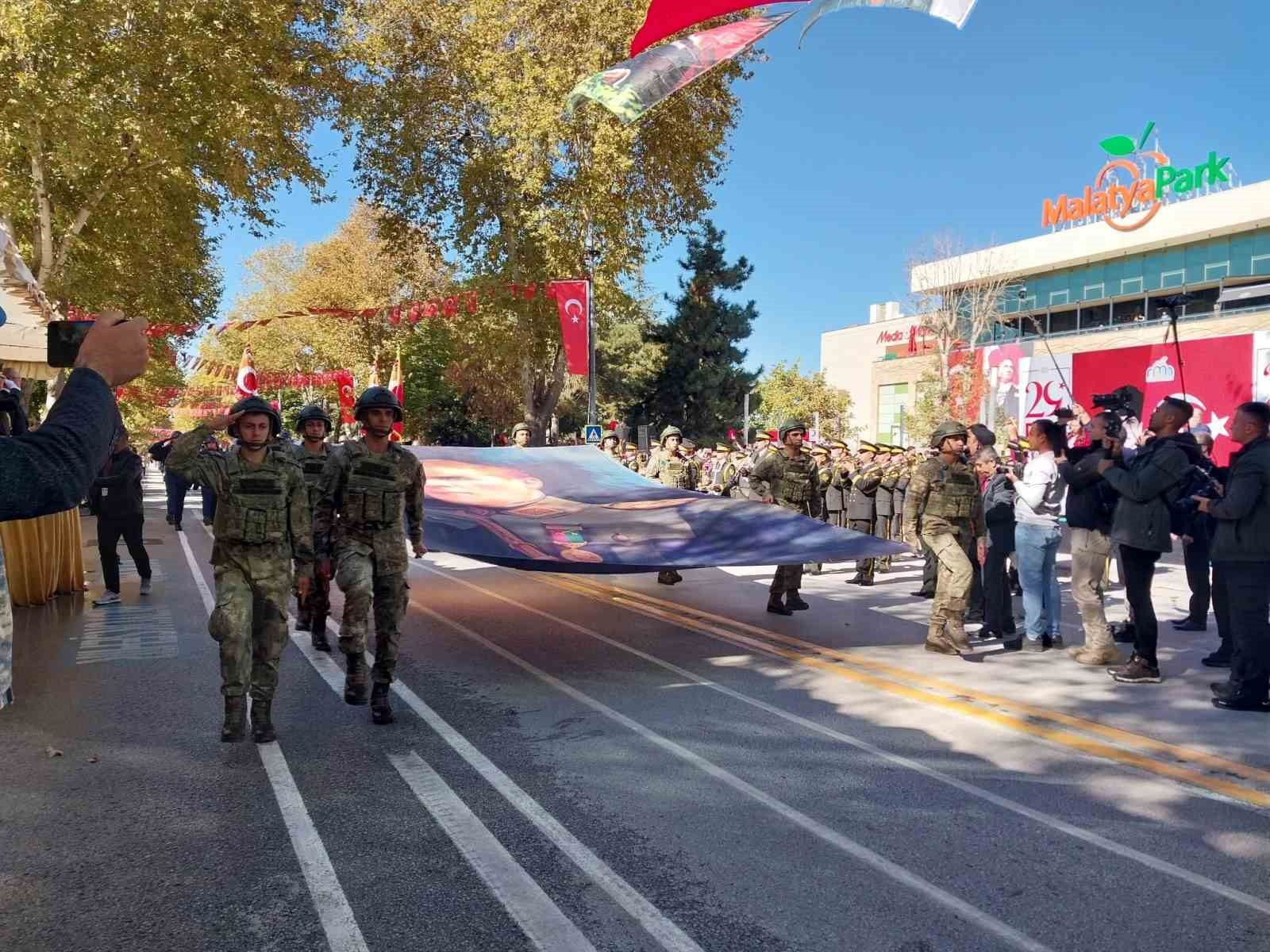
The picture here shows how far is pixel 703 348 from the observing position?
45281mm

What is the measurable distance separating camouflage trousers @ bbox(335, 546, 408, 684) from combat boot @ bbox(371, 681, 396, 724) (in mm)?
150

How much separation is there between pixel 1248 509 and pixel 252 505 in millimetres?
6308

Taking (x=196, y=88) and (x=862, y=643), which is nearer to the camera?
(x=862, y=643)

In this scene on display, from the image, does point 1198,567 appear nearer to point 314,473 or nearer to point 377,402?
point 377,402

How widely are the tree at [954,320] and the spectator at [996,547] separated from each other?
3982 centimetres

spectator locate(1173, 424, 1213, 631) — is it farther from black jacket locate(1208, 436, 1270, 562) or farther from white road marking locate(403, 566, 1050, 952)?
white road marking locate(403, 566, 1050, 952)

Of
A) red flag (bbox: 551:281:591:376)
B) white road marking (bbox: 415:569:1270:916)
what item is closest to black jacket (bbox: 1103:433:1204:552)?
white road marking (bbox: 415:569:1270:916)

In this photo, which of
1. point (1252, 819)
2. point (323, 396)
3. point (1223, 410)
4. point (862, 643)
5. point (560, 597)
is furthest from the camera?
point (323, 396)

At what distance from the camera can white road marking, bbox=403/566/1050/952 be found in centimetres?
336

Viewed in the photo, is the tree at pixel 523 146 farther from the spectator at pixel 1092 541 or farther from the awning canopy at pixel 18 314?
the spectator at pixel 1092 541

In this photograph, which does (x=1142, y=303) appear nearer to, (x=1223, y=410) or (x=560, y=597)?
(x=1223, y=410)

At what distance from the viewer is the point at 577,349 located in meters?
25.4

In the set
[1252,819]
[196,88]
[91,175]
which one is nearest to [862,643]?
[1252,819]

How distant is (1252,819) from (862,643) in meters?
4.02
